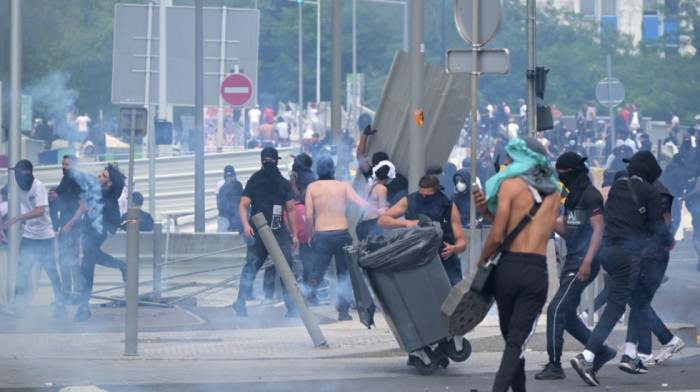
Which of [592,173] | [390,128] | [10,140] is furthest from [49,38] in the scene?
[592,173]

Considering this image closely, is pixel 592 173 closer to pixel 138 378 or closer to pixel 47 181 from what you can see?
pixel 47 181

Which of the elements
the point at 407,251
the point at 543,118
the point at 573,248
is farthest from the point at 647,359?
the point at 543,118

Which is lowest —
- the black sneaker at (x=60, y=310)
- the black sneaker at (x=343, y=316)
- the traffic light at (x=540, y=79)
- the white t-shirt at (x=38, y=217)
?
the black sneaker at (x=60, y=310)

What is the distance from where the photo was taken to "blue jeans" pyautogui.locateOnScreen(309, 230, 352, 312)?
11.8m

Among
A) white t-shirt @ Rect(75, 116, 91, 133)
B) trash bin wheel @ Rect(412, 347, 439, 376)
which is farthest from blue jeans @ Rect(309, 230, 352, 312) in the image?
white t-shirt @ Rect(75, 116, 91, 133)

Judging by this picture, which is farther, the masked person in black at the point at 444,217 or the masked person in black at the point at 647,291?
the masked person in black at the point at 444,217

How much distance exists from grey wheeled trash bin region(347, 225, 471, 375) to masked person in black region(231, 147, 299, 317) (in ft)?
11.4

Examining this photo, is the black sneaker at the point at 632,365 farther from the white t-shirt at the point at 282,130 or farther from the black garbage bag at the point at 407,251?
the white t-shirt at the point at 282,130

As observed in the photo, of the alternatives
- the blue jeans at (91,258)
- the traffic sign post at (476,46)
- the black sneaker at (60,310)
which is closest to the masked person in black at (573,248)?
the traffic sign post at (476,46)

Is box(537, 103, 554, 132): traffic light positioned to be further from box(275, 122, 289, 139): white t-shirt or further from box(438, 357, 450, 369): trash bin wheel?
box(275, 122, 289, 139): white t-shirt

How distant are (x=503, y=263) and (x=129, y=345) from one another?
3.85 meters

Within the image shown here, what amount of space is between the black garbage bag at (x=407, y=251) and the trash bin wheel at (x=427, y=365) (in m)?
0.66

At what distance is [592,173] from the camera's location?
1473cm

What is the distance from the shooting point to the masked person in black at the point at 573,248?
27.9ft
